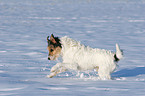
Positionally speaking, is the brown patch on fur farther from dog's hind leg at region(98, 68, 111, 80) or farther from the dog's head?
dog's hind leg at region(98, 68, 111, 80)

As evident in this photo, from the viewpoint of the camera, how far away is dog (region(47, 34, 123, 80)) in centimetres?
702

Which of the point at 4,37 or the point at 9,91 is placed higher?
the point at 4,37

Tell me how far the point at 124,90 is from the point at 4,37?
966cm

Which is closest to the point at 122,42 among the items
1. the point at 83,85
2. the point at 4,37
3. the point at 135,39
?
the point at 135,39

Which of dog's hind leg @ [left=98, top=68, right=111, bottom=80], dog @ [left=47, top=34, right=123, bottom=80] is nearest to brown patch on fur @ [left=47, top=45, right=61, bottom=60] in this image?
dog @ [left=47, top=34, right=123, bottom=80]

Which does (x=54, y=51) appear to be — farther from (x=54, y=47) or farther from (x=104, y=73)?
(x=104, y=73)

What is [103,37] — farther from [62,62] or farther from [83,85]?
[83,85]

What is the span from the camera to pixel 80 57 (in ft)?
23.7

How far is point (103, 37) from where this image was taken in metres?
15.2

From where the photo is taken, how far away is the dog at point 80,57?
7.02m

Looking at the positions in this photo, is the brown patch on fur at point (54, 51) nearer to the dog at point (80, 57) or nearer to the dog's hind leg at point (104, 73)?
the dog at point (80, 57)

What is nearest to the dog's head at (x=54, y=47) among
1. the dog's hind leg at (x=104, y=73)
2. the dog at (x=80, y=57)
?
the dog at (x=80, y=57)

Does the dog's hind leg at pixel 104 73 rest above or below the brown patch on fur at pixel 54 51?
below

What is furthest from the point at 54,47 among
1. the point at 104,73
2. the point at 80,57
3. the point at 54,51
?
the point at 104,73
